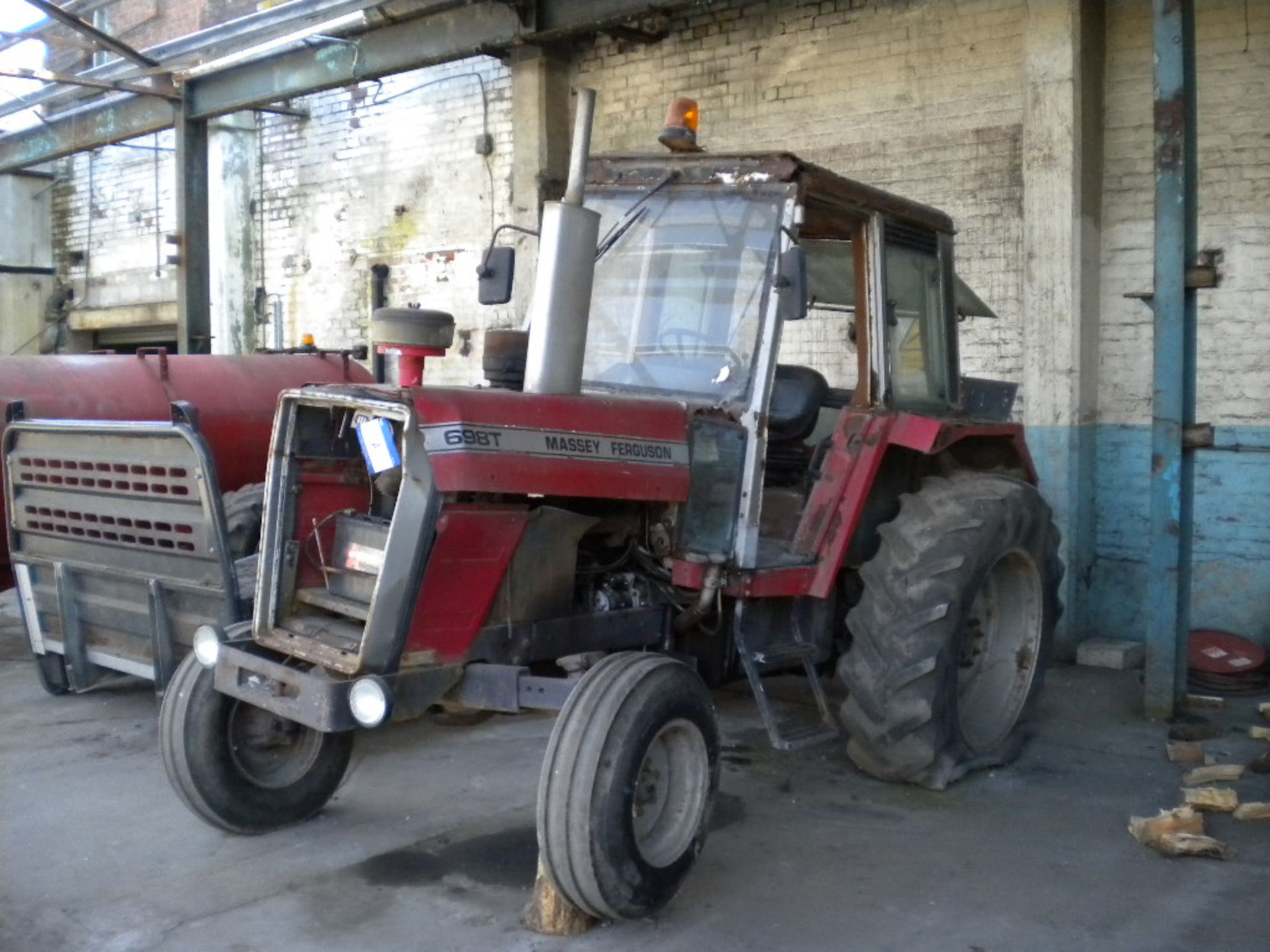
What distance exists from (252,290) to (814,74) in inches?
252

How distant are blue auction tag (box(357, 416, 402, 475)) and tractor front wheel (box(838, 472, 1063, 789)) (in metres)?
1.81

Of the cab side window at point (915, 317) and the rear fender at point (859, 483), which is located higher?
the cab side window at point (915, 317)

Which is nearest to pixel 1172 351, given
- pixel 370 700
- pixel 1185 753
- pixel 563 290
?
pixel 1185 753

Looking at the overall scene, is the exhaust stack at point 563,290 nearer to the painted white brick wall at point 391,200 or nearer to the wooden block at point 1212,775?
the wooden block at point 1212,775

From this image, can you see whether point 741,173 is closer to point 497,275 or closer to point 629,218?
point 629,218

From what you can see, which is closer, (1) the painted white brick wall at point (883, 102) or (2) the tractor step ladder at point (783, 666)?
(2) the tractor step ladder at point (783, 666)

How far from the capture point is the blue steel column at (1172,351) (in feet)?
18.7

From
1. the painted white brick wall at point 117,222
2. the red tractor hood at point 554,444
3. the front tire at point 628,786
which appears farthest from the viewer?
the painted white brick wall at point 117,222

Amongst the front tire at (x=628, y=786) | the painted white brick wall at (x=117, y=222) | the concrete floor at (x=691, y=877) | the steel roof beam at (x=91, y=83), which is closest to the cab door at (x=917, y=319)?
the concrete floor at (x=691, y=877)

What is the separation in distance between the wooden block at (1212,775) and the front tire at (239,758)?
123 inches

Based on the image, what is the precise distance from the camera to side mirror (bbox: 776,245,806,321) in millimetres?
4043

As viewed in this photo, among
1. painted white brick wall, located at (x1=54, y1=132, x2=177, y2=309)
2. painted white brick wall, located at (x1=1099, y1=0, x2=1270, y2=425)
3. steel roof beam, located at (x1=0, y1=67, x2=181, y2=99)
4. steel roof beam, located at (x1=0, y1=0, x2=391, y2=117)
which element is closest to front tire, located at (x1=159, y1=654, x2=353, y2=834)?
painted white brick wall, located at (x1=1099, y1=0, x2=1270, y2=425)

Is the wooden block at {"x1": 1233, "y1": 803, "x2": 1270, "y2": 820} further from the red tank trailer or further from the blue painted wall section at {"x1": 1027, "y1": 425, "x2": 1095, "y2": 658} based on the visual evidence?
the red tank trailer

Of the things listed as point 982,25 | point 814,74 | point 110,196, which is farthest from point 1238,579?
point 110,196
